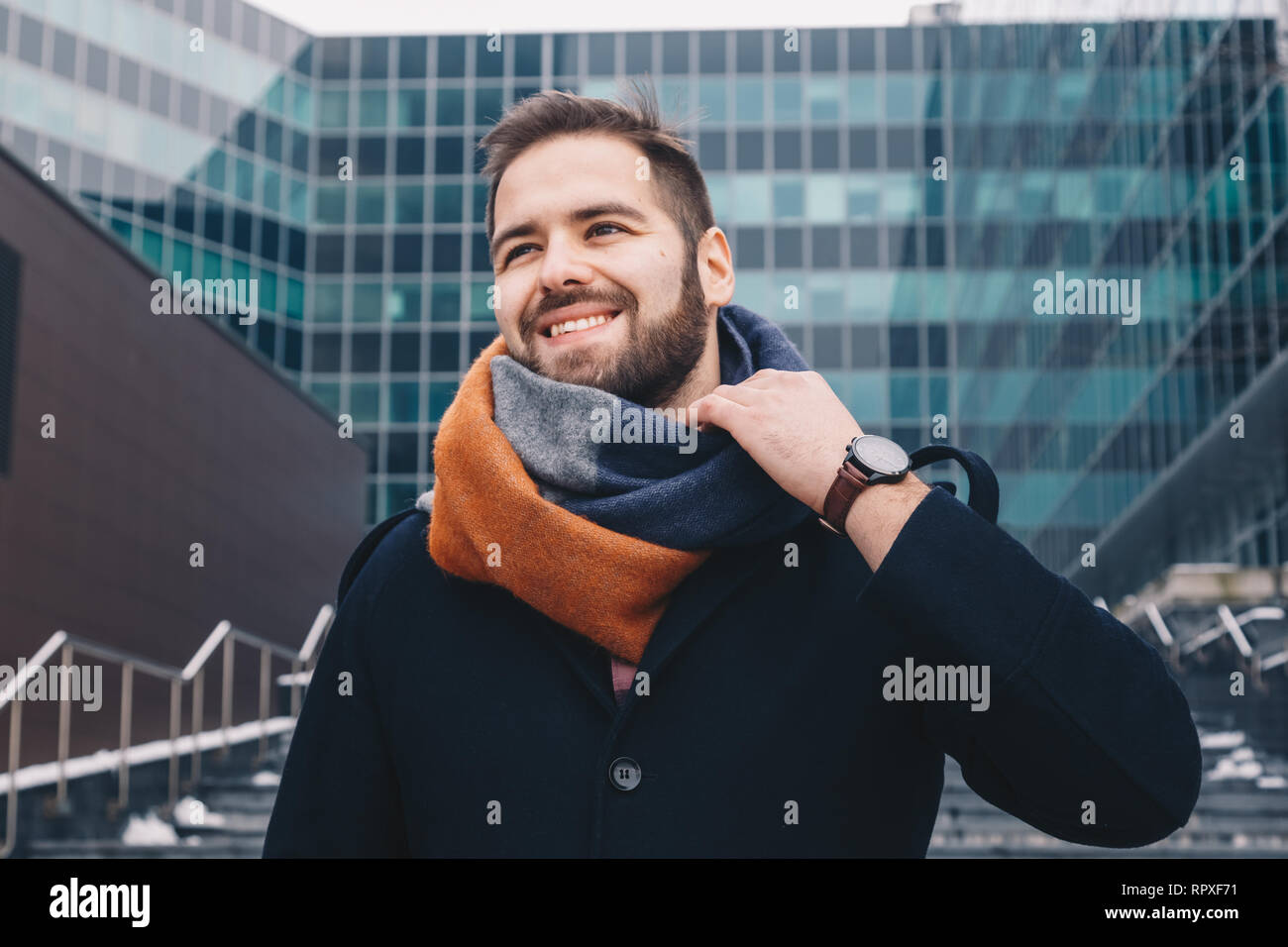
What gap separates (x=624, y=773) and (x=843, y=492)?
1.55 ft

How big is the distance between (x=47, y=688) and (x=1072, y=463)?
77.6ft

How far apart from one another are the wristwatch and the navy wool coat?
0.08 m

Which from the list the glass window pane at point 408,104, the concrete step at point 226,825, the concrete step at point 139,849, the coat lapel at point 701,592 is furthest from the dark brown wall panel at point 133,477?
the glass window pane at point 408,104

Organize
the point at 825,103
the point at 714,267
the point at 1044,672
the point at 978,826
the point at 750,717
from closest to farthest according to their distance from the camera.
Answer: the point at 1044,672, the point at 750,717, the point at 714,267, the point at 978,826, the point at 825,103

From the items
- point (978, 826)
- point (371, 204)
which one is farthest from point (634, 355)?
point (371, 204)

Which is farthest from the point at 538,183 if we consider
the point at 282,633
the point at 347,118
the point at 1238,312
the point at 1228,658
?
the point at 347,118

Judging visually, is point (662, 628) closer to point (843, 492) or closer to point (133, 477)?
point (843, 492)

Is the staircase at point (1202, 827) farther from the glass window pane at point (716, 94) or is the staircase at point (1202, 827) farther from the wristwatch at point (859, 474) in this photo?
the glass window pane at point (716, 94)

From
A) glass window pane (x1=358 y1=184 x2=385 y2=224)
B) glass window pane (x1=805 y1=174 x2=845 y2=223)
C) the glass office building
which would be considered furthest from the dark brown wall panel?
glass window pane (x1=805 y1=174 x2=845 y2=223)

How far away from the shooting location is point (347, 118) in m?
41.2

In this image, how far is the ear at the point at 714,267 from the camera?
2.40 m

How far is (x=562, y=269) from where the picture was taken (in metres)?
2.22
